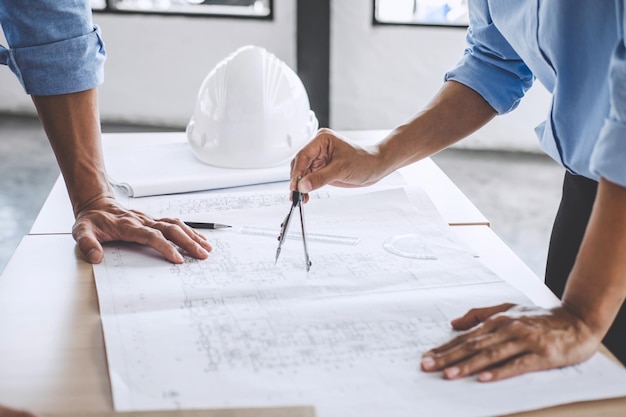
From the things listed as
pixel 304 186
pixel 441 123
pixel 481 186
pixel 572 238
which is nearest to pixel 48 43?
pixel 304 186

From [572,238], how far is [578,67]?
Result: 0.40m

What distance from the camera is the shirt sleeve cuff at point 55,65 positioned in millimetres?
1342

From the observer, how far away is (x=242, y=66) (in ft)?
5.38

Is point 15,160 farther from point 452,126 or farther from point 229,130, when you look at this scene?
point 452,126

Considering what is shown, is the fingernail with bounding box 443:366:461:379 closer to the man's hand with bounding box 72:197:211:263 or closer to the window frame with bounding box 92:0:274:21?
the man's hand with bounding box 72:197:211:263

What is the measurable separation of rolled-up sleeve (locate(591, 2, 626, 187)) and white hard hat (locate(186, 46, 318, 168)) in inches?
34.9

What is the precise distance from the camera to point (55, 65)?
1353 mm

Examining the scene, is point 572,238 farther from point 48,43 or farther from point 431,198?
point 48,43

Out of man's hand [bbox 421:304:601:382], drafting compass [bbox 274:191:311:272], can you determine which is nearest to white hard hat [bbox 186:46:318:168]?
drafting compass [bbox 274:191:311:272]

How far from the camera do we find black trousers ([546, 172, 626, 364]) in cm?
121

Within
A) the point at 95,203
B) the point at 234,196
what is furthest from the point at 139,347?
the point at 234,196

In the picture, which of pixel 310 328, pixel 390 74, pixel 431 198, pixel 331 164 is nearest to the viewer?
pixel 310 328

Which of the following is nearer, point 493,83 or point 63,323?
point 63,323

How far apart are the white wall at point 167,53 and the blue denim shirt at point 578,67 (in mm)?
3631
